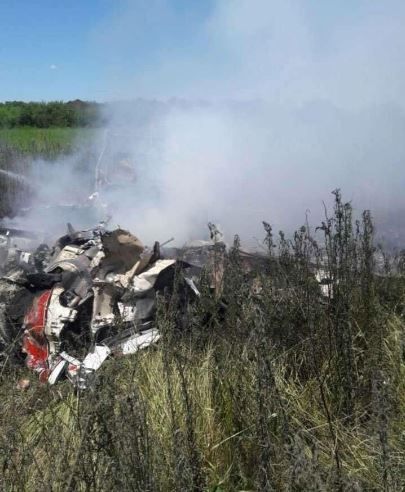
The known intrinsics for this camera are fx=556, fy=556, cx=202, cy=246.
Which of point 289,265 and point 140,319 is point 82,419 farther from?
point 140,319

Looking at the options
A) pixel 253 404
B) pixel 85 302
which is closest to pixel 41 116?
pixel 85 302

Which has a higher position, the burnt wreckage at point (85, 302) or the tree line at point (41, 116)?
the tree line at point (41, 116)

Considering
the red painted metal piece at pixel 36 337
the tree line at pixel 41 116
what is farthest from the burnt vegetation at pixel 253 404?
the tree line at pixel 41 116

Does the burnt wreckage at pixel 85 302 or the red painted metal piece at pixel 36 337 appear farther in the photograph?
the red painted metal piece at pixel 36 337

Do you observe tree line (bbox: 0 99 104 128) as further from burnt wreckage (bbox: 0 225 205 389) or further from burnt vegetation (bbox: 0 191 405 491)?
burnt vegetation (bbox: 0 191 405 491)

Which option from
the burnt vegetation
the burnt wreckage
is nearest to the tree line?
the burnt wreckage

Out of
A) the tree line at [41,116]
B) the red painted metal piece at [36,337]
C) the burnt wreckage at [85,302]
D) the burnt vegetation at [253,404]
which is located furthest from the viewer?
the tree line at [41,116]

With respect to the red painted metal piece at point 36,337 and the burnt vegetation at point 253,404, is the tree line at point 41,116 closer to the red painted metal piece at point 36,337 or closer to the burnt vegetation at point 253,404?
the red painted metal piece at point 36,337

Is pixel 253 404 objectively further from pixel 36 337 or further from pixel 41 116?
pixel 41 116

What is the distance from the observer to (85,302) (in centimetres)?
508

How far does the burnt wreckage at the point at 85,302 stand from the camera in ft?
14.4

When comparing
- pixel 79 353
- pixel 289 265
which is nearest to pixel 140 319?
pixel 79 353

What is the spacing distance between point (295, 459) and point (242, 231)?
638 centimetres

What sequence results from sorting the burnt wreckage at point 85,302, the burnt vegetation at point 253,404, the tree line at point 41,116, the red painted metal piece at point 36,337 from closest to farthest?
the burnt vegetation at point 253,404 < the burnt wreckage at point 85,302 < the red painted metal piece at point 36,337 < the tree line at point 41,116
